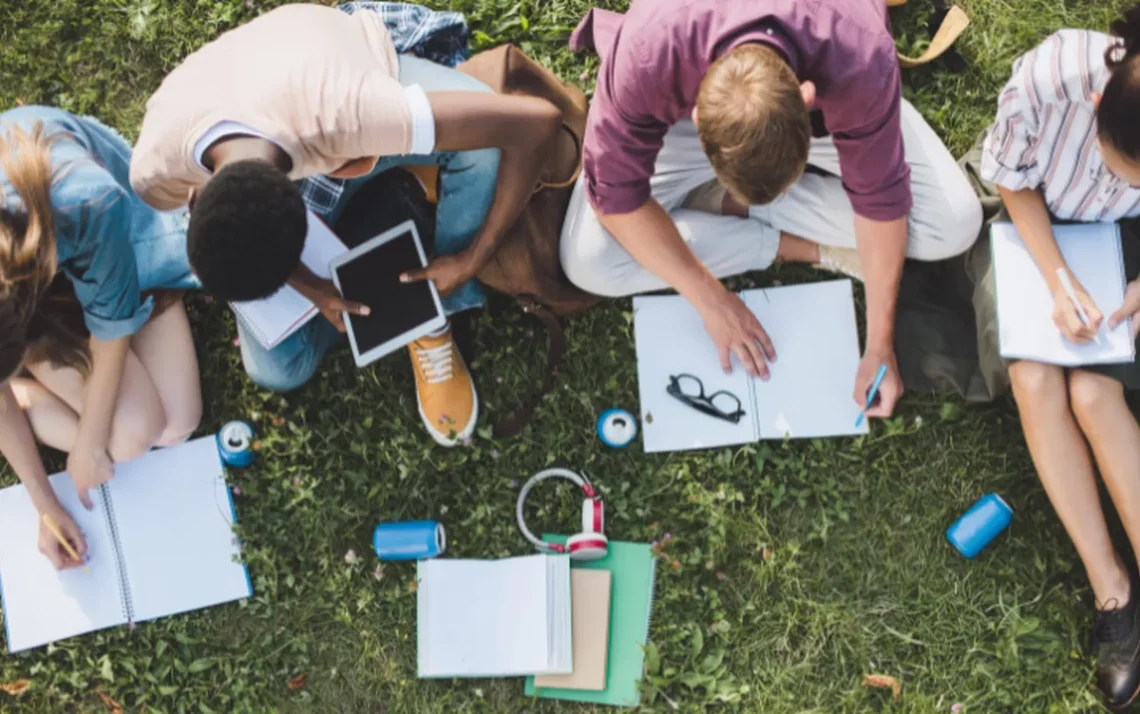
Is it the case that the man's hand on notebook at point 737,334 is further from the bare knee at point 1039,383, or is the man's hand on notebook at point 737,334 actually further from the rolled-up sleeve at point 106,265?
the rolled-up sleeve at point 106,265

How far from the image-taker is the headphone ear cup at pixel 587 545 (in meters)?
3.47

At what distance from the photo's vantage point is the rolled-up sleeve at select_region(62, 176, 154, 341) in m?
2.96

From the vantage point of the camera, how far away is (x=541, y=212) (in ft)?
11.3

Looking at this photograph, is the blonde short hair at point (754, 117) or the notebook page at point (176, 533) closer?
the blonde short hair at point (754, 117)

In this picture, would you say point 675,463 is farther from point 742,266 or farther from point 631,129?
point 631,129

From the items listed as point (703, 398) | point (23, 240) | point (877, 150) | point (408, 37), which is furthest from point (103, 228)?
point (877, 150)

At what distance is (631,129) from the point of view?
273cm

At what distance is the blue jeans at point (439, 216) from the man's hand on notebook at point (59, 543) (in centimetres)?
91

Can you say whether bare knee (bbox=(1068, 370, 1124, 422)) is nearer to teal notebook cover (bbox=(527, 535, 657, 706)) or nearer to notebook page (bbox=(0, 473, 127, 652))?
teal notebook cover (bbox=(527, 535, 657, 706))

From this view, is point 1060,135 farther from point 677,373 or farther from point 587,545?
point 587,545

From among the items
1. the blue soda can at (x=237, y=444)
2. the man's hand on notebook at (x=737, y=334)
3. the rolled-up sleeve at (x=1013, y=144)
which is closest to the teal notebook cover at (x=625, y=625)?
the man's hand on notebook at (x=737, y=334)

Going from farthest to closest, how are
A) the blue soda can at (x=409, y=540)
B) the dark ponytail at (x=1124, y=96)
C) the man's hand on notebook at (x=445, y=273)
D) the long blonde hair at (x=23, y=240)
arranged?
the blue soda can at (x=409, y=540) < the man's hand on notebook at (x=445, y=273) < the long blonde hair at (x=23, y=240) < the dark ponytail at (x=1124, y=96)

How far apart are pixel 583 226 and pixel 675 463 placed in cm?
99

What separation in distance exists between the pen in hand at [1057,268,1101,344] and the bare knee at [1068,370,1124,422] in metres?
0.14
